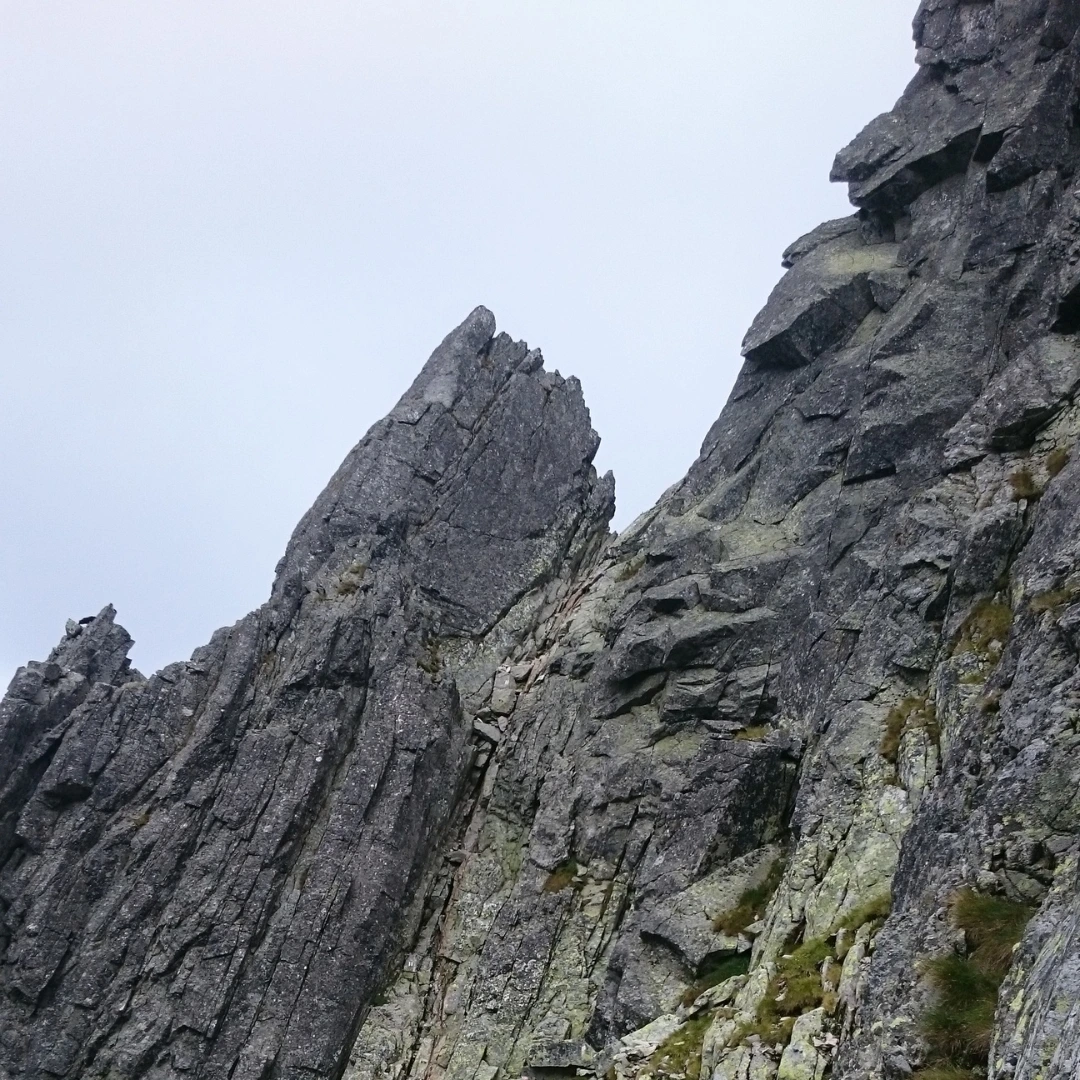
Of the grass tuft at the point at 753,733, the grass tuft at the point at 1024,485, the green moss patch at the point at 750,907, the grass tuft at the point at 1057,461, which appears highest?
the grass tuft at the point at 1057,461

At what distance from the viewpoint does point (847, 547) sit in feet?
140

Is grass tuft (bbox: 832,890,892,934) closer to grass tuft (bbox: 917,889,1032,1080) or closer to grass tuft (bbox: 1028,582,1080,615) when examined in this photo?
grass tuft (bbox: 917,889,1032,1080)

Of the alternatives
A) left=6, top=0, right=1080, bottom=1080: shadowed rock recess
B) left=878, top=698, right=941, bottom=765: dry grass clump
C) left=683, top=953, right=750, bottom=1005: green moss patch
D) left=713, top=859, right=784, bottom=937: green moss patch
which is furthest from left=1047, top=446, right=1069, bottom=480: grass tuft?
left=683, top=953, right=750, bottom=1005: green moss patch

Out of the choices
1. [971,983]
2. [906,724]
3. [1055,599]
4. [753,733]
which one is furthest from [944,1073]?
[753,733]

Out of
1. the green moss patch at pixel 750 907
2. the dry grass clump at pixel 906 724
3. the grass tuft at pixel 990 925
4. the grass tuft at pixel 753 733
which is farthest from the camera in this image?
the grass tuft at pixel 753 733

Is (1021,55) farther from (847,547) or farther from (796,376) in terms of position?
(847,547)

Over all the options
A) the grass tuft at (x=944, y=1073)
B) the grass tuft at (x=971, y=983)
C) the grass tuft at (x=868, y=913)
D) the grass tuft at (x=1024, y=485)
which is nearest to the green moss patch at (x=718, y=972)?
the grass tuft at (x=868, y=913)

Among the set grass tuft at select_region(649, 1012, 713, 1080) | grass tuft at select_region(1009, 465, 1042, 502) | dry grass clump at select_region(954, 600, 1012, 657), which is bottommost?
grass tuft at select_region(649, 1012, 713, 1080)

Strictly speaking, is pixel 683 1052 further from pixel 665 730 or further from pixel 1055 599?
pixel 665 730

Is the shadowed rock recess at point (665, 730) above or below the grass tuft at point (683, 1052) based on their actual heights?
above

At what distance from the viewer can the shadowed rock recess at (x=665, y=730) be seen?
77.0 ft

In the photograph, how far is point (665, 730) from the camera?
4166cm

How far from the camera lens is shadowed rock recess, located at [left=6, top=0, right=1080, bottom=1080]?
925 inches

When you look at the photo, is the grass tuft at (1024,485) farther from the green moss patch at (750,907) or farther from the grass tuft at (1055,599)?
the green moss patch at (750,907)
